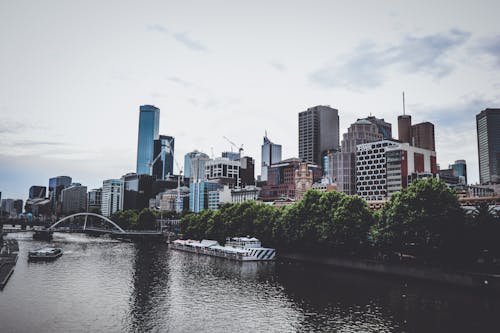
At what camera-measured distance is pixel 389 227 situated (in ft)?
250

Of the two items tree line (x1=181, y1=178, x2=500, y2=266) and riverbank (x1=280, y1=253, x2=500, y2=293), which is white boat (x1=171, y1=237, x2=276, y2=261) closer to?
tree line (x1=181, y1=178, x2=500, y2=266)

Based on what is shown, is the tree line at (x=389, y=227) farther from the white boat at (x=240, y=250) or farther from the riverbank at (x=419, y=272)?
the white boat at (x=240, y=250)

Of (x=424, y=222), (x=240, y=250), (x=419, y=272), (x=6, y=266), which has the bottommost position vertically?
(x=6, y=266)

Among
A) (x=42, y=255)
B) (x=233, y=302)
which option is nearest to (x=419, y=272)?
(x=233, y=302)

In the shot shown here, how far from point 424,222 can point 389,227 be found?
657 centimetres

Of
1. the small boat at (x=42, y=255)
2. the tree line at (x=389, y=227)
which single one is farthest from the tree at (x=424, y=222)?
the small boat at (x=42, y=255)

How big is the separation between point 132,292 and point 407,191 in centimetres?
4803

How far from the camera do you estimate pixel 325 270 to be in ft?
272

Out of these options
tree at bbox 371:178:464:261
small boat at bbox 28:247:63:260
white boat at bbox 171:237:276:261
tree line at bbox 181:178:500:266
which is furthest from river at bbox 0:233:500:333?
white boat at bbox 171:237:276:261

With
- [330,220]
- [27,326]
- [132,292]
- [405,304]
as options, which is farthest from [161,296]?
[330,220]

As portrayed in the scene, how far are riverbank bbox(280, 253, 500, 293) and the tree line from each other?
2.20 metres

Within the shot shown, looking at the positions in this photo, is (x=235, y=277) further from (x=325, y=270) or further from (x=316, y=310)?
(x=316, y=310)

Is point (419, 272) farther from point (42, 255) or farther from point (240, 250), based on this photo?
point (42, 255)

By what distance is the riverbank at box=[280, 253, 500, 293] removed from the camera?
5925 cm
